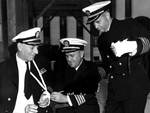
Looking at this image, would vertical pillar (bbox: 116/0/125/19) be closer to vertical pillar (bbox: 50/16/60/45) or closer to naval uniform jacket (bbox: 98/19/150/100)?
naval uniform jacket (bbox: 98/19/150/100)

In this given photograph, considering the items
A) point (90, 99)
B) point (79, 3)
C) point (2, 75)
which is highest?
point (79, 3)

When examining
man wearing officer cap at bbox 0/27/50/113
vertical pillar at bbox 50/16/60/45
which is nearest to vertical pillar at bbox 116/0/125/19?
man wearing officer cap at bbox 0/27/50/113

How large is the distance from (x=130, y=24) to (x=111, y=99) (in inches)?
21.1

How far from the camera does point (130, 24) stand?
7.80 feet

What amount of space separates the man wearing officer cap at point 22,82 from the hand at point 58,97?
48mm

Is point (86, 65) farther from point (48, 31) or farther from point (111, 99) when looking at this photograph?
point (48, 31)

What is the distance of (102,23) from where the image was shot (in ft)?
7.88

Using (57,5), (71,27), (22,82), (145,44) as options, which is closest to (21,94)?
(22,82)

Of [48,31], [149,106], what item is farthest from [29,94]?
[48,31]

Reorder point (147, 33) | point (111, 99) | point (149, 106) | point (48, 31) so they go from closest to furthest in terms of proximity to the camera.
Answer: point (147, 33)
point (111, 99)
point (149, 106)
point (48, 31)

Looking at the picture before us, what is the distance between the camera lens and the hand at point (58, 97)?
263 cm

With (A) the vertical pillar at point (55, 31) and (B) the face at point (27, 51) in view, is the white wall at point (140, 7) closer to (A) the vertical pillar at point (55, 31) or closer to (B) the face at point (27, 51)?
(B) the face at point (27, 51)

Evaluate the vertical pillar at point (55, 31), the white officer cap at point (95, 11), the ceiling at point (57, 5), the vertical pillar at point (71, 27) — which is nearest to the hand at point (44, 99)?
the white officer cap at point (95, 11)

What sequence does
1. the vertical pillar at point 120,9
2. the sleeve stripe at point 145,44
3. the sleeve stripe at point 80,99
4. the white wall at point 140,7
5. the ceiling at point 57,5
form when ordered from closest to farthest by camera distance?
the sleeve stripe at point 145,44 < the sleeve stripe at point 80,99 < the white wall at point 140,7 < the vertical pillar at point 120,9 < the ceiling at point 57,5
